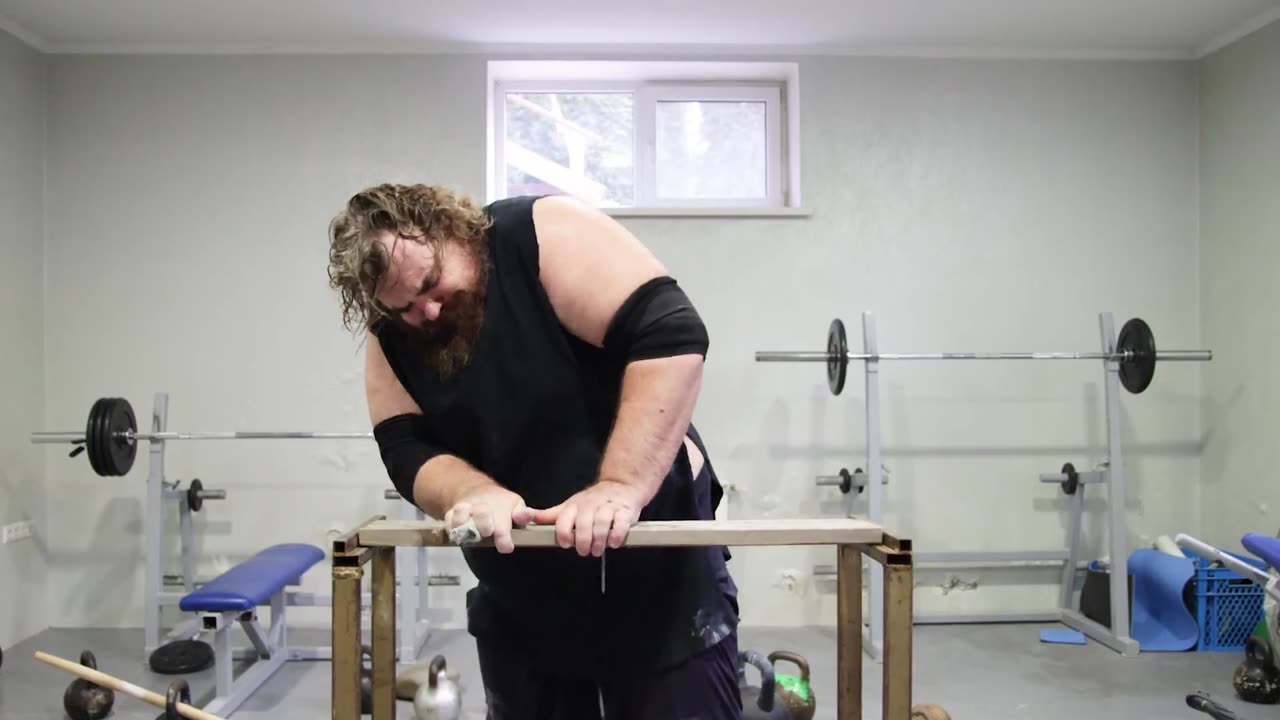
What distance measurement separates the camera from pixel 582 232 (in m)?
1.06

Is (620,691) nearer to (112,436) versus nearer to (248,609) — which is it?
(248,609)

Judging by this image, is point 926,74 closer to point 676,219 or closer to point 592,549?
point 676,219

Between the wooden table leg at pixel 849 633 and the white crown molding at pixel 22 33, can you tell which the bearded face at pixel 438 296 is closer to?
the wooden table leg at pixel 849 633

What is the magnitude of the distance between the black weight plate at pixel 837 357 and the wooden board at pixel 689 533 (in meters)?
1.91

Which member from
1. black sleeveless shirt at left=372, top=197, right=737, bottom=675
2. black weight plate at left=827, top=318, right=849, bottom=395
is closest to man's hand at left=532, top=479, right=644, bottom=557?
black sleeveless shirt at left=372, top=197, right=737, bottom=675

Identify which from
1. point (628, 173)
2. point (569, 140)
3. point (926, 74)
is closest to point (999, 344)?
point (926, 74)

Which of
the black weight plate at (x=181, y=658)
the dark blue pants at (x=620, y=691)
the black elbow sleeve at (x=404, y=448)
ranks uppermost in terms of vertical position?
the black elbow sleeve at (x=404, y=448)

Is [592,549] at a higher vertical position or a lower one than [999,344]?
lower

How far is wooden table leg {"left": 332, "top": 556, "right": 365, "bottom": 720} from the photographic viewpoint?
1.03 metres

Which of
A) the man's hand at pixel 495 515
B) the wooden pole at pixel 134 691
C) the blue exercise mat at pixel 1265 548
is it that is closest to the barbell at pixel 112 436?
the wooden pole at pixel 134 691

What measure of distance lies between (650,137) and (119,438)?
2397 millimetres

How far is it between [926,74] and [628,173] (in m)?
1.35

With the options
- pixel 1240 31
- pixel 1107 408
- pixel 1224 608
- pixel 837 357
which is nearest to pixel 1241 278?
pixel 1107 408

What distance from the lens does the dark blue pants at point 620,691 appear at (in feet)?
3.57
